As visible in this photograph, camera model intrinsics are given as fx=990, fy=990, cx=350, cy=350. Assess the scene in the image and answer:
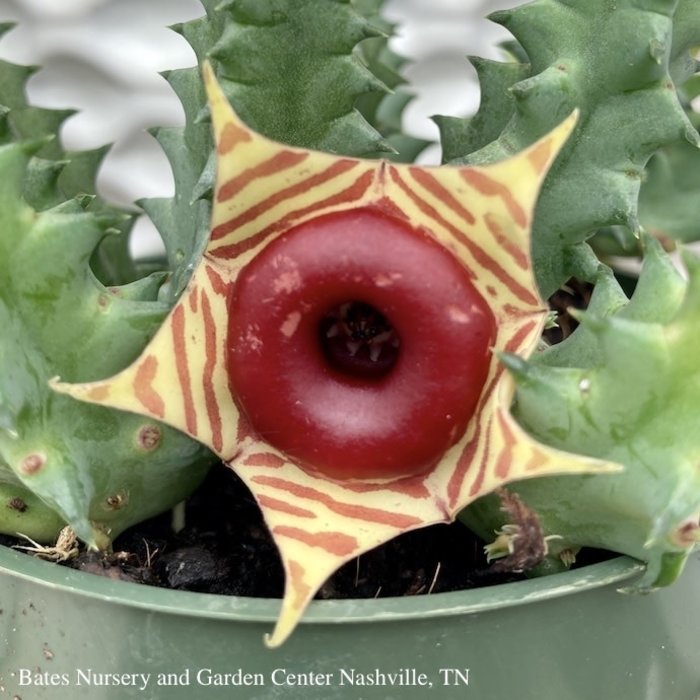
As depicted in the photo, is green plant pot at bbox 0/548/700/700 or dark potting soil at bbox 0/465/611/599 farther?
dark potting soil at bbox 0/465/611/599

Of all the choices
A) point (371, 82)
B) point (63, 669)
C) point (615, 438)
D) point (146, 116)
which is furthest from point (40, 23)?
point (615, 438)

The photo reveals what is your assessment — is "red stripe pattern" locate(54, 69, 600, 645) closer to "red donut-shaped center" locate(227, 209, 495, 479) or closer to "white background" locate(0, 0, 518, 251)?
"red donut-shaped center" locate(227, 209, 495, 479)

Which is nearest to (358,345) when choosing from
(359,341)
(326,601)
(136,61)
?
(359,341)

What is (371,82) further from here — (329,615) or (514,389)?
(329,615)

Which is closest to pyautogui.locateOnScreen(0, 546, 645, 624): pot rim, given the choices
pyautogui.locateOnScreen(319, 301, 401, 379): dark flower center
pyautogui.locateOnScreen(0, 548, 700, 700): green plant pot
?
pyautogui.locateOnScreen(0, 548, 700, 700): green plant pot

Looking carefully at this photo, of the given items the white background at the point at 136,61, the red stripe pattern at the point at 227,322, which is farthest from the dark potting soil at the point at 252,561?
the white background at the point at 136,61

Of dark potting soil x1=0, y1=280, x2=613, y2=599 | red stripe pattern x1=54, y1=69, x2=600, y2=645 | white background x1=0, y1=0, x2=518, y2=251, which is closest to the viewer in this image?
red stripe pattern x1=54, y1=69, x2=600, y2=645
